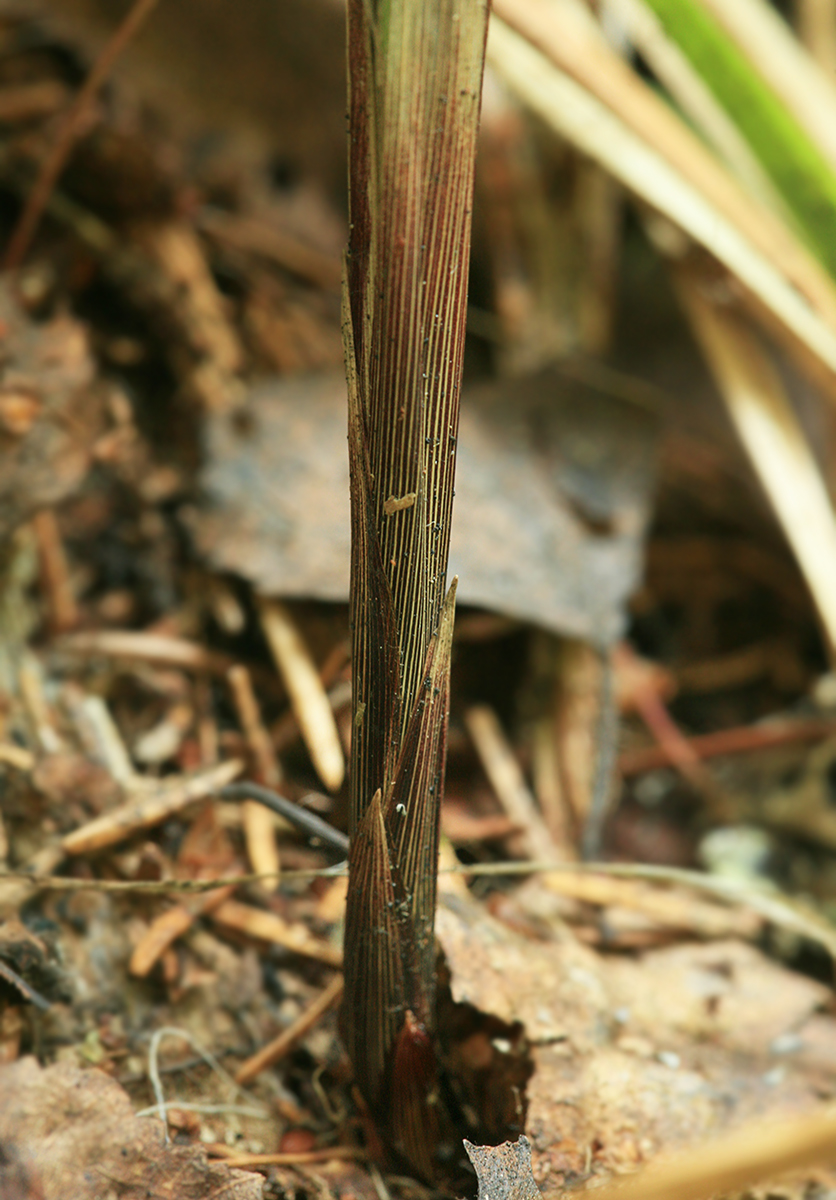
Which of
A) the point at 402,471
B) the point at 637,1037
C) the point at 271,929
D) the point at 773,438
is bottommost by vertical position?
the point at 637,1037

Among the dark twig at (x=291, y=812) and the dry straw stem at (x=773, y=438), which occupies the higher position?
the dry straw stem at (x=773, y=438)

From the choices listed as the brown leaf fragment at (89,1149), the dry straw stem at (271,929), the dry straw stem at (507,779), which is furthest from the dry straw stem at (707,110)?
the brown leaf fragment at (89,1149)

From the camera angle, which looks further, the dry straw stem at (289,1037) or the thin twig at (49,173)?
the thin twig at (49,173)

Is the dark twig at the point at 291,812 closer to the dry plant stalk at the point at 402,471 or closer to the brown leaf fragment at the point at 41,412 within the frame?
the dry plant stalk at the point at 402,471

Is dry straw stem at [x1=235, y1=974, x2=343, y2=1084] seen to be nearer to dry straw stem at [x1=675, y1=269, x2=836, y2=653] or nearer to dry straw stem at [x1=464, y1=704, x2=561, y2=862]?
dry straw stem at [x1=464, y1=704, x2=561, y2=862]

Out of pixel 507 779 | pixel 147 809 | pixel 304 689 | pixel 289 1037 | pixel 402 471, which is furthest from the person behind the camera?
pixel 507 779

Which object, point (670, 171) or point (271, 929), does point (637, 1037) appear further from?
point (670, 171)

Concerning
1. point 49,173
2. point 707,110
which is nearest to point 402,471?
point 49,173
